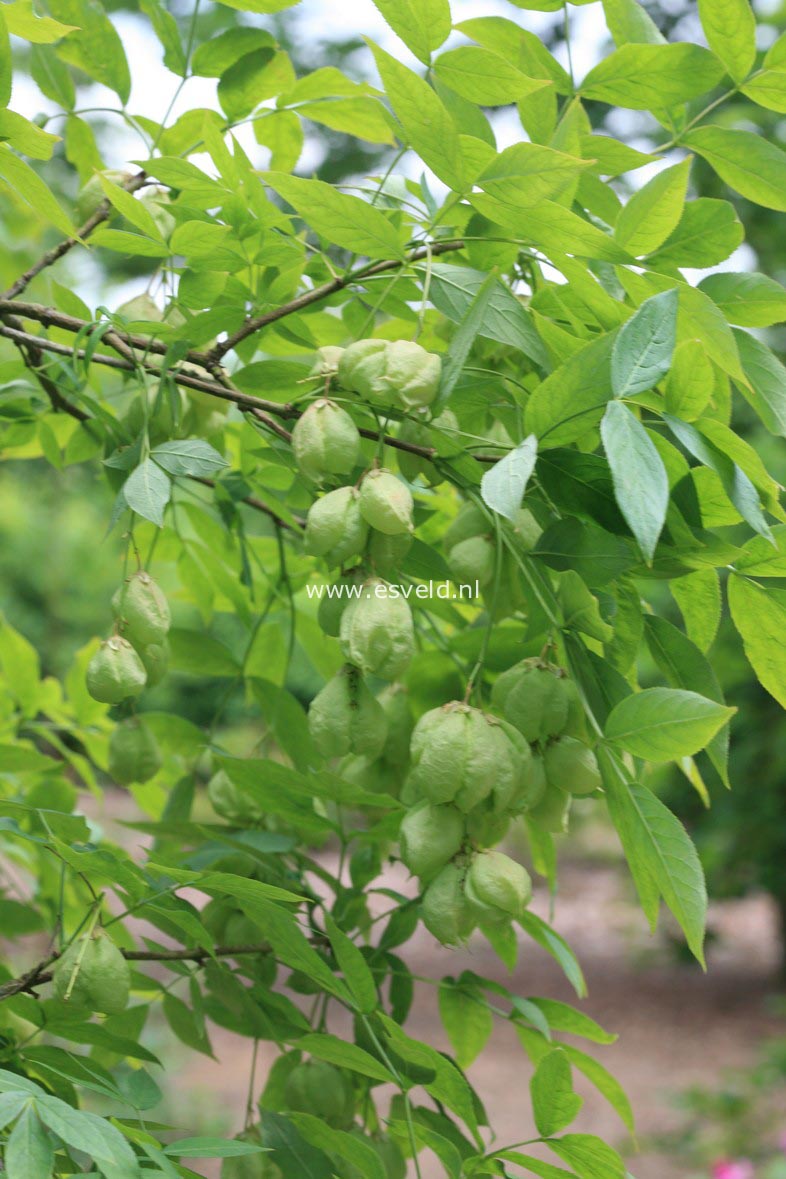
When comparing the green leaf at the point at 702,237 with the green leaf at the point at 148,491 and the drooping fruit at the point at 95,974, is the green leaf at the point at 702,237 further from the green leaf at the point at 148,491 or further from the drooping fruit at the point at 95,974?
the drooping fruit at the point at 95,974

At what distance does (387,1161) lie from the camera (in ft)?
2.29

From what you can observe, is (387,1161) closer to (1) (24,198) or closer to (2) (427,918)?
(2) (427,918)

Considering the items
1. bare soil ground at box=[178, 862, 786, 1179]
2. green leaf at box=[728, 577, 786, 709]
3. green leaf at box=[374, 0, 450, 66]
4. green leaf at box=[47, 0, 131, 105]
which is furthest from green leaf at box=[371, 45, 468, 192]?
bare soil ground at box=[178, 862, 786, 1179]

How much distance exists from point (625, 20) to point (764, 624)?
13.1 inches

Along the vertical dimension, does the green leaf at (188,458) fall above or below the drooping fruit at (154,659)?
above

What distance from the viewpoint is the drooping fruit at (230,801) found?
747 millimetres

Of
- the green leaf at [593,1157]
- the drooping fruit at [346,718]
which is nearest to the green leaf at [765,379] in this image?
the drooping fruit at [346,718]

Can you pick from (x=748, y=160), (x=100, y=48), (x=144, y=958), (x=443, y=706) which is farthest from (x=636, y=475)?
(x=100, y=48)

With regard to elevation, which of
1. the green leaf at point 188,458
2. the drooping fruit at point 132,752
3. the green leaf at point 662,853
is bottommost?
the drooping fruit at point 132,752

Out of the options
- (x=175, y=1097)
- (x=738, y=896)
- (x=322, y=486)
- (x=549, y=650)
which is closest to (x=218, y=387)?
(x=322, y=486)

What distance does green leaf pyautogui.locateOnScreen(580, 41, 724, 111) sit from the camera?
0.58 m

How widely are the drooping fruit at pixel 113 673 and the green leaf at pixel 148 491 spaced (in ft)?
0.24

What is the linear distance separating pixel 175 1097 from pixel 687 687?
3571mm

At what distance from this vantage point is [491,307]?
1.78 feet
